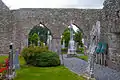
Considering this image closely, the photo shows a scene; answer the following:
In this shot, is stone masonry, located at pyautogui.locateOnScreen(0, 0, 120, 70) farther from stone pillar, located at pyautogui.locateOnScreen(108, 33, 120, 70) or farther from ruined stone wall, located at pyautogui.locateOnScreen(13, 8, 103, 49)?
stone pillar, located at pyautogui.locateOnScreen(108, 33, 120, 70)

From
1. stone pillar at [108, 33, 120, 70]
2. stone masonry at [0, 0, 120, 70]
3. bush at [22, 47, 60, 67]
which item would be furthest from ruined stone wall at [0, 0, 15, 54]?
stone pillar at [108, 33, 120, 70]

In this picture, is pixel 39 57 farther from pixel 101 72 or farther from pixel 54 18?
pixel 54 18

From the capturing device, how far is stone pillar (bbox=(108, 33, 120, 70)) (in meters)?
15.3

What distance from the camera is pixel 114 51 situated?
52.5ft

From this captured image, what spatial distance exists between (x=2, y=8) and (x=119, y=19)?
69.2 ft

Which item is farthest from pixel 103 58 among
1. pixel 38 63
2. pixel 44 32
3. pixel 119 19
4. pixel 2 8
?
pixel 44 32

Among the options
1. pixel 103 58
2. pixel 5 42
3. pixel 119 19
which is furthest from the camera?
pixel 5 42

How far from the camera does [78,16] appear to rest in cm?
3309

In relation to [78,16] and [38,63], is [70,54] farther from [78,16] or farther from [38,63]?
[38,63]

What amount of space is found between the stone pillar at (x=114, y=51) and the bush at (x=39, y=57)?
3.39 meters

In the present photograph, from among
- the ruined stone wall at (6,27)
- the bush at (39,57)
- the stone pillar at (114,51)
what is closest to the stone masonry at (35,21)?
the ruined stone wall at (6,27)

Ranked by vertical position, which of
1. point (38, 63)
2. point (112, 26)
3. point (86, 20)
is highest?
point (86, 20)

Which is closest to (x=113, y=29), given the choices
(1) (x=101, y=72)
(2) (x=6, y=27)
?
(1) (x=101, y=72)

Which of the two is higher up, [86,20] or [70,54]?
[86,20]
